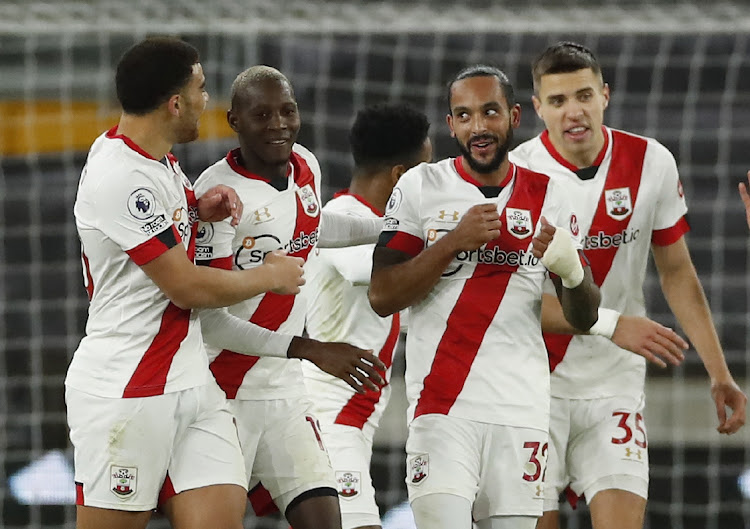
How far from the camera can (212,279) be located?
11.9 feet

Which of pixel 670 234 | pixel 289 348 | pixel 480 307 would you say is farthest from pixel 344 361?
pixel 670 234

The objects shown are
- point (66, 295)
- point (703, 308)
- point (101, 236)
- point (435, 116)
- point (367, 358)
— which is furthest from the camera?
point (435, 116)

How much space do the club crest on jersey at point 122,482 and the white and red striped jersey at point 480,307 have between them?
0.92 metres

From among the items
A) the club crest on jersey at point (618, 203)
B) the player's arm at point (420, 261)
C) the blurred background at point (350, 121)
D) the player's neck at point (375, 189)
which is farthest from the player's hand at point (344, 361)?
the blurred background at point (350, 121)

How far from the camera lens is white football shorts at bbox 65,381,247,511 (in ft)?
11.9

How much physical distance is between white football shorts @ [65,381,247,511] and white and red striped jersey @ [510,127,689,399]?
54.6 inches

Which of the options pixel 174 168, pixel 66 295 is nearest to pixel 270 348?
pixel 174 168

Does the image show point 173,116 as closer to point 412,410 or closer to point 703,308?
point 412,410

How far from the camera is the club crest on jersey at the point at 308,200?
13.6 ft

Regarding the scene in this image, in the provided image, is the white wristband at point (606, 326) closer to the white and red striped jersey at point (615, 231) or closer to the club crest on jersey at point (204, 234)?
the white and red striped jersey at point (615, 231)

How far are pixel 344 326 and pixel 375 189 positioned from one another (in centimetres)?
56

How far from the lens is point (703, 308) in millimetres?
4594

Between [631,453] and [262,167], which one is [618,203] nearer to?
[631,453]

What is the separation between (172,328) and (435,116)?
17.0ft
